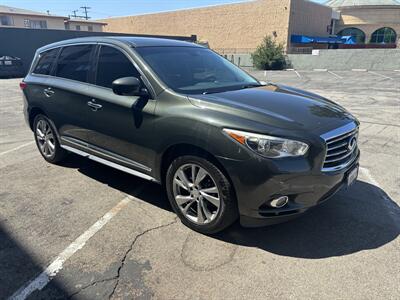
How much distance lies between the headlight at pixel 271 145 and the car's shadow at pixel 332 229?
2.47 feet

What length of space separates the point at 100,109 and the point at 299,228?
2555 mm

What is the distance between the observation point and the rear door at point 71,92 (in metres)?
4.37

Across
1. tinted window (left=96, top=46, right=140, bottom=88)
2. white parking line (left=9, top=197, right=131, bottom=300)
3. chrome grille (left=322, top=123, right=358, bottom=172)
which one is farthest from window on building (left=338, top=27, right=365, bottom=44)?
white parking line (left=9, top=197, right=131, bottom=300)

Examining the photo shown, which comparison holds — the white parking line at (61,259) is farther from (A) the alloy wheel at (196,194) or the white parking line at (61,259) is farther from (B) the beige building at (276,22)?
(B) the beige building at (276,22)

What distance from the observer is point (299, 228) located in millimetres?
3475

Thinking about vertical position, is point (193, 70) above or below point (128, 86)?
above

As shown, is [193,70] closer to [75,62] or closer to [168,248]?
[75,62]

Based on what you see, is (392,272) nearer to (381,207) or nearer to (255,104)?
(381,207)

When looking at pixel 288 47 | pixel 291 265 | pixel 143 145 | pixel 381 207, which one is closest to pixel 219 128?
pixel 143 145

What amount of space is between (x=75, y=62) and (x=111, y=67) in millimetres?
872

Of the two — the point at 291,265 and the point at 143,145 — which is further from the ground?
the point at 143,145

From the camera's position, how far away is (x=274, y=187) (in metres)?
2.84

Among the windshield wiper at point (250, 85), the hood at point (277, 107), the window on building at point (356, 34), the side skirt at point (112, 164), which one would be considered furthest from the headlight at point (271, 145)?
the window on building at point (356, 34)

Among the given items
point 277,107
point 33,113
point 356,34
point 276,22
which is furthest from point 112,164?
point 356,34
